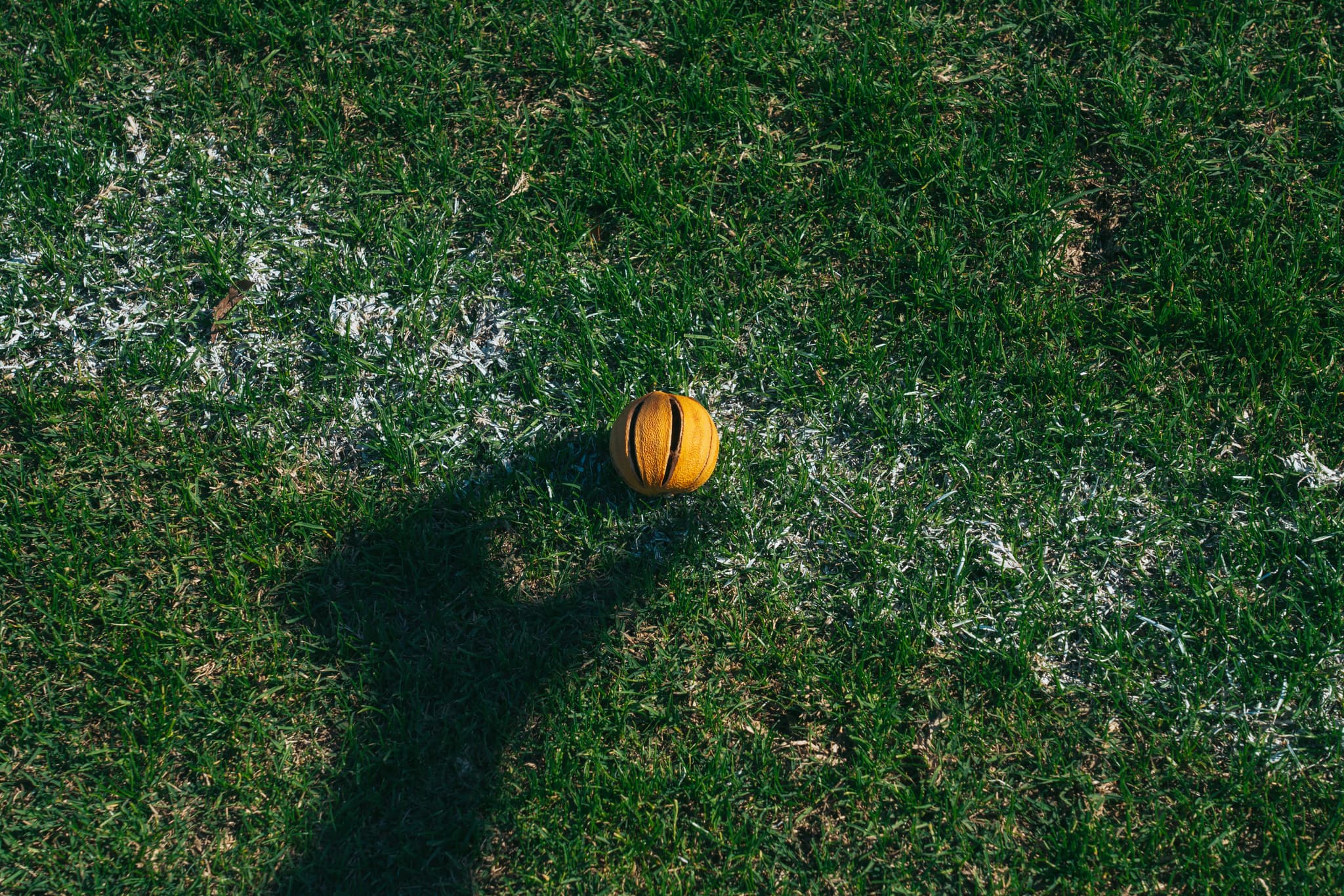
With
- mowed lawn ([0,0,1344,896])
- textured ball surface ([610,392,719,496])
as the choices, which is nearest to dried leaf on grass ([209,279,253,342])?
mowed lawn ([0,0,1344,896])

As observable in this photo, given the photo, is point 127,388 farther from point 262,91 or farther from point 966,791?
point 966,791

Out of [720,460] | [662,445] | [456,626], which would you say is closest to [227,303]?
[456,626]

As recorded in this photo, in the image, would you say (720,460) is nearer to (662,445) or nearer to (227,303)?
(662,445)

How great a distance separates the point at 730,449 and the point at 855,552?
612 millimetres

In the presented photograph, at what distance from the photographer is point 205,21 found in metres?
4.22

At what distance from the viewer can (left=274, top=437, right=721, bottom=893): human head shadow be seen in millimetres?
3324

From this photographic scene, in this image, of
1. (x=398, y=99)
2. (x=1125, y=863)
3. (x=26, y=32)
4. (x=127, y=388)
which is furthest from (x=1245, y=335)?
(x=26, y=32)

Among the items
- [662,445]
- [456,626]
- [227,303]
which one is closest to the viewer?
[662,445]

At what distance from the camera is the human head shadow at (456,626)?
3.32m

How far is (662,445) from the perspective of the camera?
10.5ft

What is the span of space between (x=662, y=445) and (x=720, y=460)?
20.2 inches

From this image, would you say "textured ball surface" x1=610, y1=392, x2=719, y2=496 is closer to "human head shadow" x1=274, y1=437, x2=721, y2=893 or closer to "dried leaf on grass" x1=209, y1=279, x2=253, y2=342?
"human head shadow" x1=274, y1=437, x2=721, y2=893

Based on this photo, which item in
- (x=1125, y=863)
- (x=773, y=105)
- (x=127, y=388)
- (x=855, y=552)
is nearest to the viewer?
(x=1125, y=863)

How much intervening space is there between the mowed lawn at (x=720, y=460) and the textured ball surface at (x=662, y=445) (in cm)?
34
